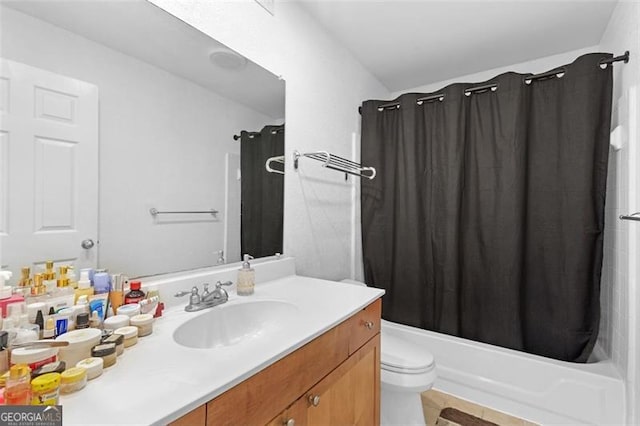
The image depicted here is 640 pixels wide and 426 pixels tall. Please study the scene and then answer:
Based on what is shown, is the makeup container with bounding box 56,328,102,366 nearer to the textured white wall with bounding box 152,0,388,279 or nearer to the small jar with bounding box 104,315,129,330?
the small jar with bounding box 104,315,129,330

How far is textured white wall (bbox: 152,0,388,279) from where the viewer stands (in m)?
1.32

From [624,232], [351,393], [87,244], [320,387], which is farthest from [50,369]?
[624,232]

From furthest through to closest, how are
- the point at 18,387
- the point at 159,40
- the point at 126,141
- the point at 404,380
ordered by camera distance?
1. the point at 404,380
2. the point at 159,40
3. the point at 126,141
4. the point at 18,387

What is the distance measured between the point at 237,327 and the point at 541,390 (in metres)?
1.69

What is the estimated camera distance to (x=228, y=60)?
1293 mm

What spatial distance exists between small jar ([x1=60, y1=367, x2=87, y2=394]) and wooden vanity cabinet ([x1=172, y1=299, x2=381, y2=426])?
8.6 inches

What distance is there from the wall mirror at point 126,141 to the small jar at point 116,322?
21cm

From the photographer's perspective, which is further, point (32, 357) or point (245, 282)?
point (245, 282)

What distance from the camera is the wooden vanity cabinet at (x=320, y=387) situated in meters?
0.65

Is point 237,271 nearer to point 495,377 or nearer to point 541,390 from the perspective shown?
point 495,377

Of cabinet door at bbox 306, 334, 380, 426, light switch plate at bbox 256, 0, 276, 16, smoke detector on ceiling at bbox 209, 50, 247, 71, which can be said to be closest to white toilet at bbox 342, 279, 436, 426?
cabinet door at bbox 306, 334, 380, 426

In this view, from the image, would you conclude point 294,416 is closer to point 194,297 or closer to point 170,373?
point 170,373

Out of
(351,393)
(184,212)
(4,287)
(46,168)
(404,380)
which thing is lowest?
(404,380)

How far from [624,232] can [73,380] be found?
2.23 m
